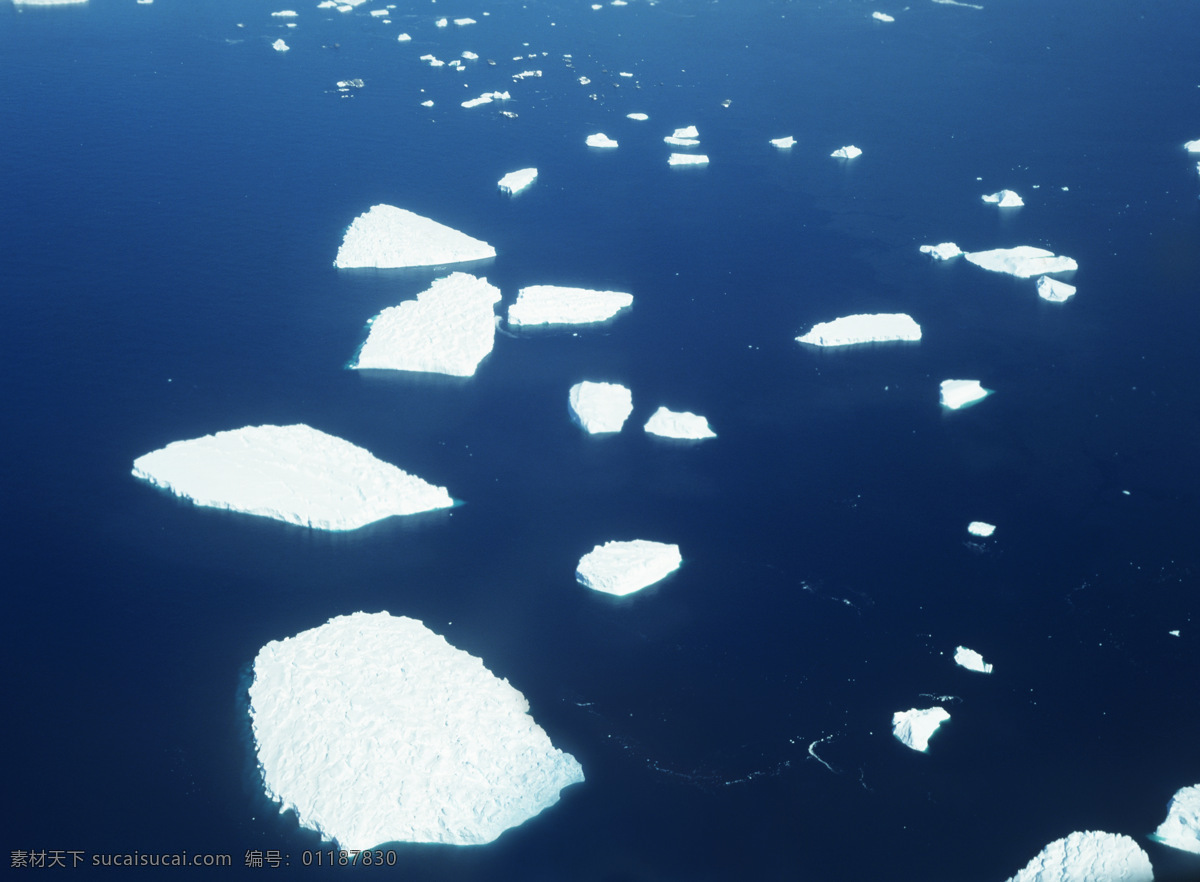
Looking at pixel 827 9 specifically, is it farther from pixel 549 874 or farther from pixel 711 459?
pixel 549 874

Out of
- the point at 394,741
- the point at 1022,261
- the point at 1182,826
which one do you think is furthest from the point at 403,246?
the point at 1182,826

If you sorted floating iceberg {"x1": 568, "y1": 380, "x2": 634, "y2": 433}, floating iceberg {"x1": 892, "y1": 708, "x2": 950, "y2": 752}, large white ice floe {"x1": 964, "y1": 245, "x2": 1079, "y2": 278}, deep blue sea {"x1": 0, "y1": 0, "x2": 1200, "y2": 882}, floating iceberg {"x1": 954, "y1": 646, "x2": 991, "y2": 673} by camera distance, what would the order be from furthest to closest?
large white ice floe {"x1": 964, "y1": 245, "x2": 1079, "y2": 278}
floating iceberg {"x1": 568, "y1": 380, "x2": 634, "y2": 433}
floating iceberg {"x1": 954, "y1": 646, "x2": 991, "y2": 673}
floating iceberg {"x1": 892, "y1": 708, "x2": 950, "y2": 752}
deep blue sea {"x1": 0, "y1": 0, "x2": 1200, "y2": 882}

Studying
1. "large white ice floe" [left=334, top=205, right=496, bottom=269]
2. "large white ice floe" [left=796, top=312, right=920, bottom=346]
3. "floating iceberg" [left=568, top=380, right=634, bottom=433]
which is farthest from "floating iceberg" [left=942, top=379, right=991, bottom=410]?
"large white ice floe" [left=334, top=205, right=496, bottom=269]

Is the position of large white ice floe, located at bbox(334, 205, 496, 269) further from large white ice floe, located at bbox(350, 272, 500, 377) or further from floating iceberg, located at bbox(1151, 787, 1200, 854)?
floating iceberg, located at bbox(1151, 787, 1200, 854)

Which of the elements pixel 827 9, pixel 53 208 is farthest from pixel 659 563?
pixel 827 9

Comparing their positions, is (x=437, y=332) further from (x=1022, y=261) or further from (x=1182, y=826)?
(x=1182, y=826)

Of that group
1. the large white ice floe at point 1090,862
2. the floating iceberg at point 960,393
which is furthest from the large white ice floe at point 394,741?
the floating iceberg at point 960,393
